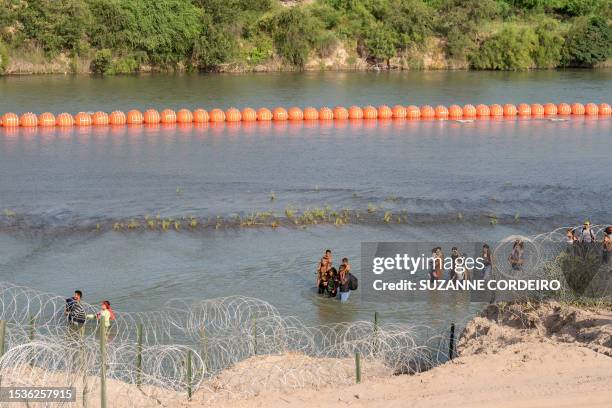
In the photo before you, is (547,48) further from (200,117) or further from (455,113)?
(200,117)

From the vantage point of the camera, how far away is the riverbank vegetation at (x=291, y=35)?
71875mm

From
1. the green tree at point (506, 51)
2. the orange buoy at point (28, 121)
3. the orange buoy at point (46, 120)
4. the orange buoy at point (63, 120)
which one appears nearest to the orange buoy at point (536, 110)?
the orange buoy at point (63, 120)

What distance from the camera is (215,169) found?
37156mm

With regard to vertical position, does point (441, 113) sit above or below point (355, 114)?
above

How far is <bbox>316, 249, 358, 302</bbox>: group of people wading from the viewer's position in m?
21.4

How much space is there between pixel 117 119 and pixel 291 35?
108ft

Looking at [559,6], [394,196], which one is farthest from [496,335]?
[559,6]

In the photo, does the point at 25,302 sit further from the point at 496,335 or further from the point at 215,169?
the point at 215,169

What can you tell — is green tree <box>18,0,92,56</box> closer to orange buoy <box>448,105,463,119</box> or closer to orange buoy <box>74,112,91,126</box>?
orange buoy <box>74,112,91,126</box>

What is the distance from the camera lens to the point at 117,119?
46.5 metres

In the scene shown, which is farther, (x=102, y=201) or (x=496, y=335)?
(x=102, y=201)

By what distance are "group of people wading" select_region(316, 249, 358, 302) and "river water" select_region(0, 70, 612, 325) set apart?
285 mm

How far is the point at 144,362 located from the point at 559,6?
80085 mm

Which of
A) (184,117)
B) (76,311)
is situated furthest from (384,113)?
(76,311)
